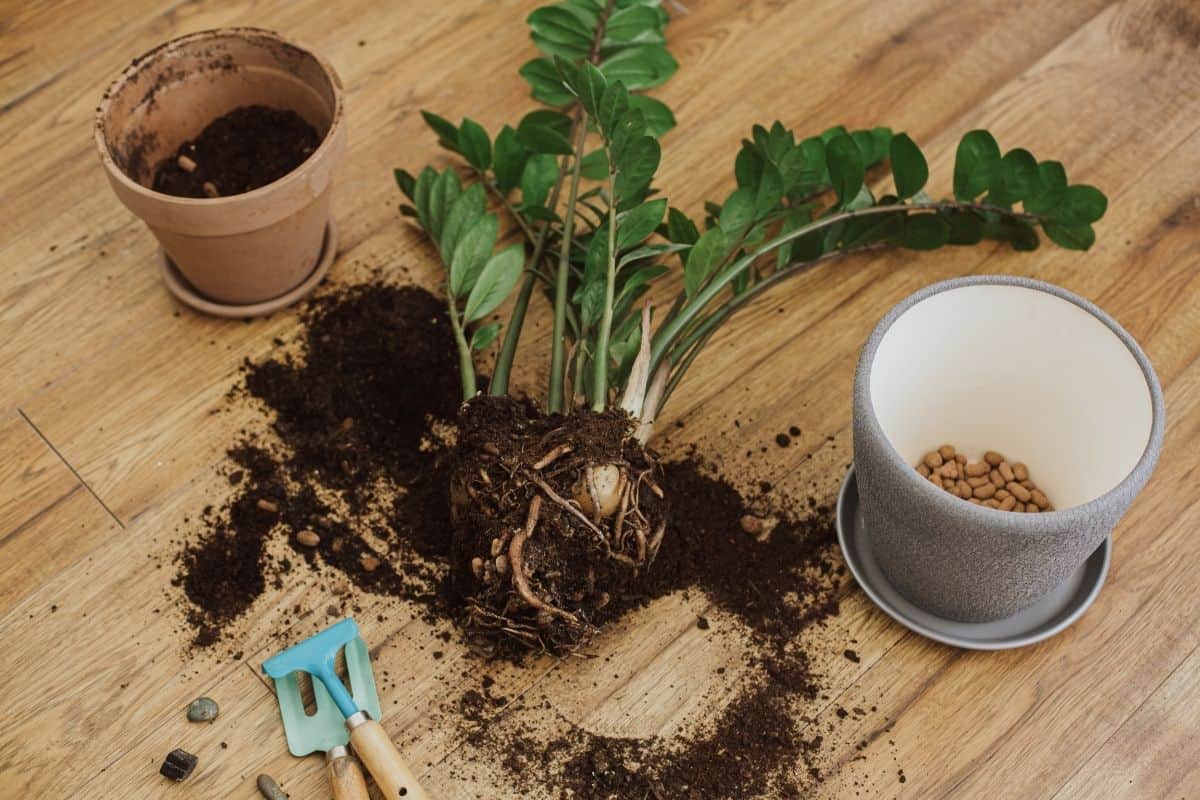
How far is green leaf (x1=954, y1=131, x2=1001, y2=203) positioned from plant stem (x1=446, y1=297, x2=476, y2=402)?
582 mm

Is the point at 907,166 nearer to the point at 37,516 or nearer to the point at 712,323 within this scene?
the point at 712,323

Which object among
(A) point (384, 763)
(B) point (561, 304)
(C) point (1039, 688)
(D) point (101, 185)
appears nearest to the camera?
(A) point (384, 763)

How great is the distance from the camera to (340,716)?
1182 mm

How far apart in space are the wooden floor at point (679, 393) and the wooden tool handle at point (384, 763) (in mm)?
53

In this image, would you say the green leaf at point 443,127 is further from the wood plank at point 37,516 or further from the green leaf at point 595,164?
the wood plank at point 37,516

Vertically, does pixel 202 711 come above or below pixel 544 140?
below

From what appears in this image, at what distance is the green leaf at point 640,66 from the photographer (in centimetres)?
151

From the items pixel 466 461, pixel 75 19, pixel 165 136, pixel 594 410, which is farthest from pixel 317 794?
pixel 75 19

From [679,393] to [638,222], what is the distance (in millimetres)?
211

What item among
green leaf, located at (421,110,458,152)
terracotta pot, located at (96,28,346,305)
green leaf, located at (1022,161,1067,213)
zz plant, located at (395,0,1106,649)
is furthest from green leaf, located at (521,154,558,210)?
green leaf, located at (1022,161,1067,213)

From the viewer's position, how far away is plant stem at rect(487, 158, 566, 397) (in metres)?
1.33

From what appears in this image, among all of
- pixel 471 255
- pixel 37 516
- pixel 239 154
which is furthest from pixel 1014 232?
pixel 37 516

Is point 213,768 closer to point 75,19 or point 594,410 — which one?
point 594,410

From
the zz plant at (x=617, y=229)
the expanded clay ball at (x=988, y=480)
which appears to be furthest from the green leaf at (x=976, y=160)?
the expanded clay ball at (x=988, y=480)
